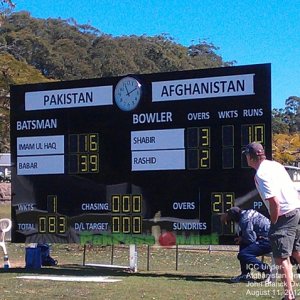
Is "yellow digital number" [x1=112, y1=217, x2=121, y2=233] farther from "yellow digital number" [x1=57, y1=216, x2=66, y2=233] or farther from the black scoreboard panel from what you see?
"yellow digital number" [x1=57, y1=216, x2=66, y2=233]

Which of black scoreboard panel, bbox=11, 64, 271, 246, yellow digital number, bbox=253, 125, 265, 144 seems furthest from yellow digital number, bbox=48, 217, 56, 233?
yellow digital number, bbox=253, 125, 265, 144

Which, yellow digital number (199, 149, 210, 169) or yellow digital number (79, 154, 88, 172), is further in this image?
yellow digital number (79, 154, 88, 172)

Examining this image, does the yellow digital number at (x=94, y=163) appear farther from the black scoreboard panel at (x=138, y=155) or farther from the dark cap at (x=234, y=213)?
the dark cap at (x=234, y=213)

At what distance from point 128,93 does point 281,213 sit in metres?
7.85

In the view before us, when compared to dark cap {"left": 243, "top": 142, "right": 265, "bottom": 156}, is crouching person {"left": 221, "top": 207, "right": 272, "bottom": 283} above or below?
below

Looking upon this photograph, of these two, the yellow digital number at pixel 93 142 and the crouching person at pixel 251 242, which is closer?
the crouching person at pixel 251 242

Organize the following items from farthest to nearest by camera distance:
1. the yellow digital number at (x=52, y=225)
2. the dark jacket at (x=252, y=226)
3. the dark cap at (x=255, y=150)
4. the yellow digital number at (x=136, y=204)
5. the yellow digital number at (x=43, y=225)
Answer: the yellow digital number at (x=43, y=225) < the yellow digital number at (x=52, y=225) < the yellow digital number at (x=136, y=204) < the dark jacket at (x=252, y=226) < the dark cap at (x=255, y=150)

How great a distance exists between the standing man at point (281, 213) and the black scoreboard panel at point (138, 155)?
18.3ft

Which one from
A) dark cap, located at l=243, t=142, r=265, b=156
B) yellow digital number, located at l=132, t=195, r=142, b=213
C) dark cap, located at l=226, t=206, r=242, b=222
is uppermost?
dark cap, located at l=243, t=142, r=265, b=156

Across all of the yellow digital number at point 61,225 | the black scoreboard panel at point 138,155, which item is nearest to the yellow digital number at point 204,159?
the black scoreboard panel at point 138,155

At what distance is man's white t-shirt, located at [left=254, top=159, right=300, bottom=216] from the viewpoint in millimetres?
8219

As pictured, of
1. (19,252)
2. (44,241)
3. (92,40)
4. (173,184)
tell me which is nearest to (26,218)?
(44,241)

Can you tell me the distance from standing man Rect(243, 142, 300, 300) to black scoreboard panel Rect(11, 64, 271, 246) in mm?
5576

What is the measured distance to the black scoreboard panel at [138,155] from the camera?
1448 cm
